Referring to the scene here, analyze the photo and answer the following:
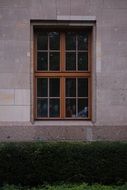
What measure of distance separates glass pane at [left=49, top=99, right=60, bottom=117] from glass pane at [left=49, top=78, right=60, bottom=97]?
137 mm

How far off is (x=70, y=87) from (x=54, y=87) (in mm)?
365

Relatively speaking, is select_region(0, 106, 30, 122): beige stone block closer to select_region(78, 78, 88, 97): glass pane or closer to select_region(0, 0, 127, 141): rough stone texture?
select_region(0, 0, 127, 141): rough stone texture

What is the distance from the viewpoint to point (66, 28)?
40.0 ft

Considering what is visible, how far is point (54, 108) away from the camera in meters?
12.3

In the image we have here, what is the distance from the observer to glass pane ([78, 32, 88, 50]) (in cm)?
1234

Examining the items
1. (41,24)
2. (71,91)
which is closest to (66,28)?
(41,24)

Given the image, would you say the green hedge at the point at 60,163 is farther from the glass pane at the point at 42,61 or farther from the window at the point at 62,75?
the glass pane at the point at 42,61

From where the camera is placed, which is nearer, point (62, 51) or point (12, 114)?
point (12, 114)

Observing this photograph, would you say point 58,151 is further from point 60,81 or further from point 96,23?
point 96,23

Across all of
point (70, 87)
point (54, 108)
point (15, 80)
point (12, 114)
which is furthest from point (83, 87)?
point (12, 114)

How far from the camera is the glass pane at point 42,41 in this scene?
→ 40.4 ft

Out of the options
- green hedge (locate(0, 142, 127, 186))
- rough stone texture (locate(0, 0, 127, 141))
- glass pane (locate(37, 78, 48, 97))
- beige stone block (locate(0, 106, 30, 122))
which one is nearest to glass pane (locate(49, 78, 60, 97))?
glass pane (locate(37, 78, 48, 97))

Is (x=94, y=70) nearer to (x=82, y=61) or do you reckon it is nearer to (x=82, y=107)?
(x=82, y=61)

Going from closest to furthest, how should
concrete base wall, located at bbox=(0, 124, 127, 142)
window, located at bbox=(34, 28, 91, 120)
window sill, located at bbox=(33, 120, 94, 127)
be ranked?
concrete base wall, located at bbox=(0, 124, 127, 142)
window sill, located at bbox=(33, 120, 94, 127)
window, located at bbox=(34, 28, 91, 120)
